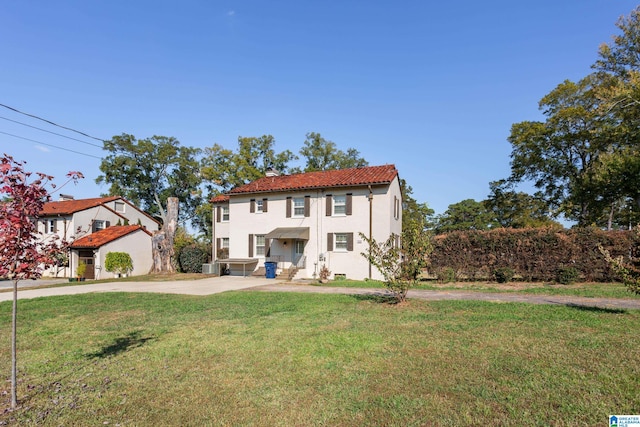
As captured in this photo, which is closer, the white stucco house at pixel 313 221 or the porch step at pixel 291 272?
the white stucco house at pixel 313 221

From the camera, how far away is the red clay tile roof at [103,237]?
25156 mm

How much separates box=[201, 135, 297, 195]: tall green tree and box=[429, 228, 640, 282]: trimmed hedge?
22669 mm

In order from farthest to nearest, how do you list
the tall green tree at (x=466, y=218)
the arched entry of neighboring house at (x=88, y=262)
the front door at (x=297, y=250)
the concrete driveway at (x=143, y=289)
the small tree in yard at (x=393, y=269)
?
the tall green tree at (x=466, y=218) < the arched entry of neighboring house at (x=88, y=262) < the front door at (x=297, y=250) < the concrete driveway at (x=143, y=289) < the small tree in yard at (x=393, y=269)

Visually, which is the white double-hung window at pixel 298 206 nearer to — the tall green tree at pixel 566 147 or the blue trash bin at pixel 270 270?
the blue trash bin at pixel 270 270

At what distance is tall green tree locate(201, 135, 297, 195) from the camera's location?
35219mm

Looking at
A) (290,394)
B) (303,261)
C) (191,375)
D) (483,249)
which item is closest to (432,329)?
(290,394)

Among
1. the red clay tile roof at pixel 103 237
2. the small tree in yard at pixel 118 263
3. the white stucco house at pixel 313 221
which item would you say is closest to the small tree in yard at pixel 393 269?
the white stucco house at pixel 313 221

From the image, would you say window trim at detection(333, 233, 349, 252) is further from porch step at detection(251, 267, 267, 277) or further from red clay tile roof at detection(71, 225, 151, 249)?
red clay tile roof at detection(71, 225, 151, 249)

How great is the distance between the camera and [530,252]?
1594 cm

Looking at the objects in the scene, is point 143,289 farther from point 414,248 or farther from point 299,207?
A: point 414,248

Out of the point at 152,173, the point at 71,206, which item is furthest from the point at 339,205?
the point at 152,173

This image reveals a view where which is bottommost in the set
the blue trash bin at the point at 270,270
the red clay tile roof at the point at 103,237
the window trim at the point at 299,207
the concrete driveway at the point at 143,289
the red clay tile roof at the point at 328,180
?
the concrete driveway at the point at 143,289

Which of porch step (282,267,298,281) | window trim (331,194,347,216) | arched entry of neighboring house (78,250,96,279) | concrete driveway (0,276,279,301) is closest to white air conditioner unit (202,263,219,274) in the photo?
porch step (282,267,298,281)

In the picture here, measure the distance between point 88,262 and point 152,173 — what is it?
18.2m
